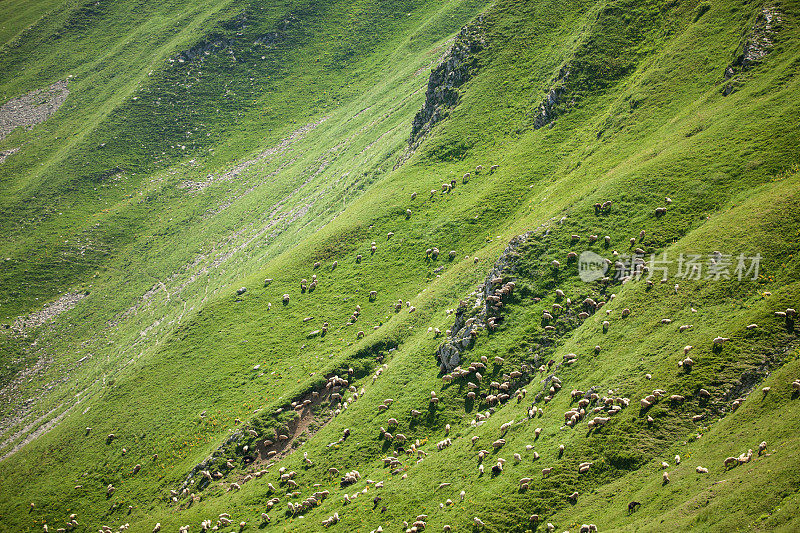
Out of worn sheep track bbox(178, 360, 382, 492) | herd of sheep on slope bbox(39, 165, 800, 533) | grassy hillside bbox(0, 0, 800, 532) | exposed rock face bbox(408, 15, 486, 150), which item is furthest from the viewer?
exposed rock face bbox(408, 15, 486, 150)

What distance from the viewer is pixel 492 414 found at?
114 feet

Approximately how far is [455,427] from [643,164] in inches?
1184

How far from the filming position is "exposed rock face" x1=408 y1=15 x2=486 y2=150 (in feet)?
247

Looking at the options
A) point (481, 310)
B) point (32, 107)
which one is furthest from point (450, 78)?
point (32, 107)

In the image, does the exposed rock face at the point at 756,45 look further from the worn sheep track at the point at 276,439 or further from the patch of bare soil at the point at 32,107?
the patch of bare soil at the point at 32,107

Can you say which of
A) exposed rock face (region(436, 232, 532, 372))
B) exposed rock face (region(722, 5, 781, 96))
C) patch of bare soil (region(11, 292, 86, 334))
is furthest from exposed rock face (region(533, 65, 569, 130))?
patch of bare soil (region(11, 292, 86, 334))

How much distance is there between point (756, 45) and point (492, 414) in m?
45.1

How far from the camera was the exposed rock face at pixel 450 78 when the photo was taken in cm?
7538

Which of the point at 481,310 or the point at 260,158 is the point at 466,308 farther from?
the point at 260,158

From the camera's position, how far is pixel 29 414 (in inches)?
2741

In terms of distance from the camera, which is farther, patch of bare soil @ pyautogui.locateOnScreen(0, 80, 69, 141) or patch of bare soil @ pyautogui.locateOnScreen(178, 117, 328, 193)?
patch of bare soil @ pyautogui.locateOnScreen(0, 80, 69, 141)

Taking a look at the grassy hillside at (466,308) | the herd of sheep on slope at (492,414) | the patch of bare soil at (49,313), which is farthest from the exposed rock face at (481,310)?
the patch of bare soil at (49,313)

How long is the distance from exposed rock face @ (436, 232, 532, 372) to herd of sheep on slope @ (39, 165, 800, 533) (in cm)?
19

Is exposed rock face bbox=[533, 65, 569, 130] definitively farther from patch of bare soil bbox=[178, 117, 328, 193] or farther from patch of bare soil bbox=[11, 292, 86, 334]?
patch of bare soil bbox=[11, 292, 86, 334]
